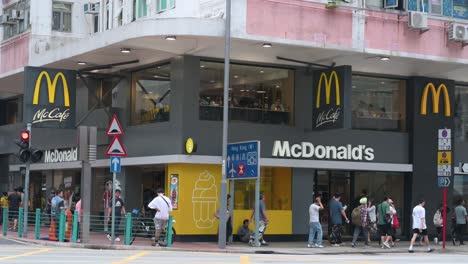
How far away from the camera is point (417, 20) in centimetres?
2772

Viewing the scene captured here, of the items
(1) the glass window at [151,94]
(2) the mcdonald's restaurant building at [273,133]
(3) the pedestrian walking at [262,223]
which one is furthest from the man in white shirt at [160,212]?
(1) the glass window at [151,94]

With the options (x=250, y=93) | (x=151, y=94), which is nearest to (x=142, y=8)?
(x=151, y=94)

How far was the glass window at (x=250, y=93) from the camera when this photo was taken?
27844mm

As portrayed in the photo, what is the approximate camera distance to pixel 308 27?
26.2 metres

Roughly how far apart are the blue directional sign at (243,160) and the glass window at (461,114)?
1059 centimetres

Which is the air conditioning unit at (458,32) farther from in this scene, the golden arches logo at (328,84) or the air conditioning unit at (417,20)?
the golden arches logo at (328,84)

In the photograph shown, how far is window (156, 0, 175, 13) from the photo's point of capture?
95.5ft

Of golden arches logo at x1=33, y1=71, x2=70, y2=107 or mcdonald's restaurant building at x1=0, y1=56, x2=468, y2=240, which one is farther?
golden arches logo at x1=33, y1=71, x2=70, y2=107

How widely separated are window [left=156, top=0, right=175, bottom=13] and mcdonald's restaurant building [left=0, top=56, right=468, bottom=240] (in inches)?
83.8

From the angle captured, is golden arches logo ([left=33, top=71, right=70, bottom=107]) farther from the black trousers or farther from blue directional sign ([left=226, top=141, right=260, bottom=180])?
the black trousers

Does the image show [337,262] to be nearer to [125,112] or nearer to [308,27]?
[308,27]

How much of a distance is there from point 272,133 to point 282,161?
3.34ft

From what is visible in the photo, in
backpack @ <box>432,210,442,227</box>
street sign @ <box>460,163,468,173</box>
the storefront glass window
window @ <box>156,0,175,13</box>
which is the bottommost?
backpack @ <box>432,210,442,227</box>


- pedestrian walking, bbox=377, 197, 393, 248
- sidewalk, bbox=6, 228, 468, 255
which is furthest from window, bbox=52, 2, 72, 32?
pedestrian walking, bbox=377, 197, 393, 248
